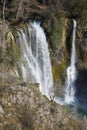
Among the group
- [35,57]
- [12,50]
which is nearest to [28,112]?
[12,50]

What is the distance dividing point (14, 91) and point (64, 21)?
1768 centimetres

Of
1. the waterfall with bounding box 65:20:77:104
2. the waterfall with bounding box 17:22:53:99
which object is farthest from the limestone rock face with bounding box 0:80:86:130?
the waterfall with bounding box 65:20:77:104

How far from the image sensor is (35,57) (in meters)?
33.2

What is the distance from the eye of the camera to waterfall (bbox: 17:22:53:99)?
3188cm

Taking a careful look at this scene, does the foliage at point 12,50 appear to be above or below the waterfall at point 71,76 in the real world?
above

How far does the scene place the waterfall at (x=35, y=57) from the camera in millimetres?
31875

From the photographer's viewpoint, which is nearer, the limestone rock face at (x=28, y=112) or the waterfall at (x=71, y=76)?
the limestone rock face at (x=28, y=112)

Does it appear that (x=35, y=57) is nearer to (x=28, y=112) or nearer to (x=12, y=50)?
(x=12, y=50)

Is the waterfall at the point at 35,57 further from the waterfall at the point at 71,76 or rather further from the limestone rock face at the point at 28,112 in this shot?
the limestone rock face at the point at 28,112

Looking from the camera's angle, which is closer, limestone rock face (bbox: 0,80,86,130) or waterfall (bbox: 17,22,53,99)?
limestone rock face (bbox: 0,80,86,130)

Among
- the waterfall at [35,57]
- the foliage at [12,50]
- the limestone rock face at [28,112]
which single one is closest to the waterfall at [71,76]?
the waterfall at [35,57]

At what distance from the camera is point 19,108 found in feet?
61.5

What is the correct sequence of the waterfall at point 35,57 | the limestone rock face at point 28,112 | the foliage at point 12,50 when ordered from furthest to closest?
the waterfall at point 35,57 → the foliage at point 12,50 → the limestone rock face at point 28,112

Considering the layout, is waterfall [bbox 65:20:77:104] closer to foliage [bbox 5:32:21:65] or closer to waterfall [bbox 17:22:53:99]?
waterfall [bbox 17:22:53:99]
